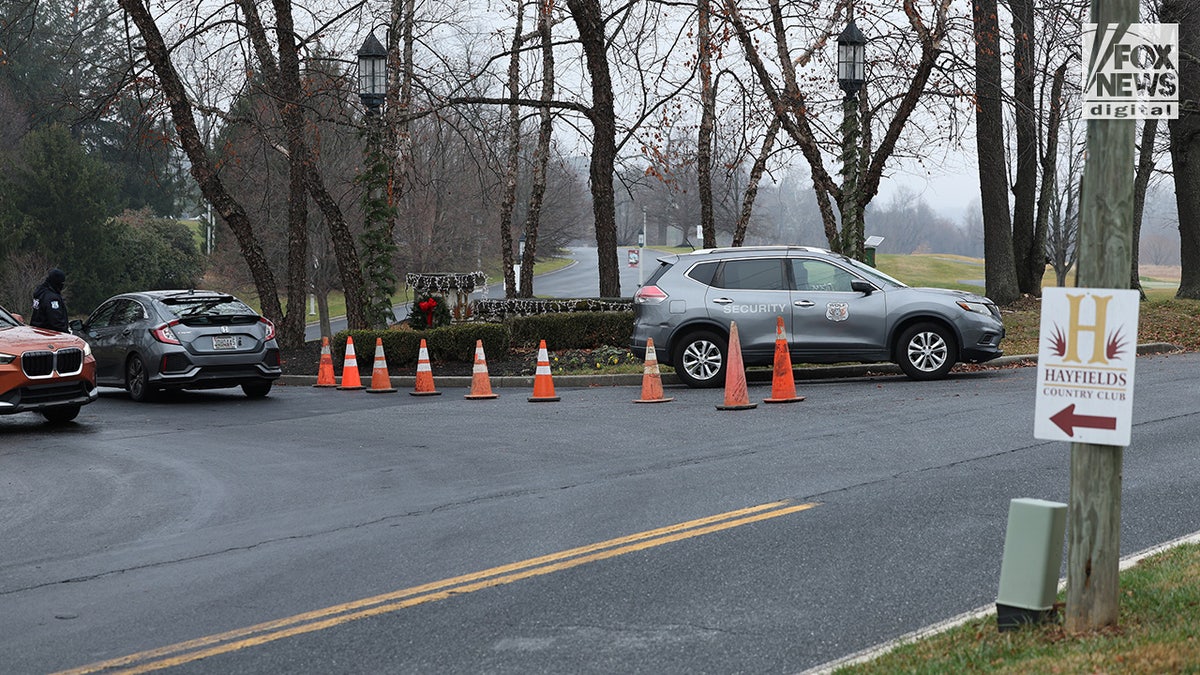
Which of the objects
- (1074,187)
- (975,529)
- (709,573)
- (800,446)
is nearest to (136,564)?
(709,573)

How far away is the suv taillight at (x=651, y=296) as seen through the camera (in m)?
17.3

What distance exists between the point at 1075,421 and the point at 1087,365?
0.74ft

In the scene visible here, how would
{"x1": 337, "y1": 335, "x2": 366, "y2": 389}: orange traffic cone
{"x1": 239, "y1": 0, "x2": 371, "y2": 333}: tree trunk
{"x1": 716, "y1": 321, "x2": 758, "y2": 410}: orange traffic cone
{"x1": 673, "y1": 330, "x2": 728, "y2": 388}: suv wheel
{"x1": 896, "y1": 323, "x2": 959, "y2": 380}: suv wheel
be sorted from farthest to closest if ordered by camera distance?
{"x1": 239, "y1": 0, "x2": 371, "y2": 333}: tree trunk, {"x1": 337, "y1": 335, "x2": 366, "y2": 389}: orange traffic cone, {"x1": 673, "y1": 330, "x2": 728, "y2": 388}: suv wheel, {"x1": 896, "y1": 323, "x2": 959, "y2": 380}: suv wheel, {"x1": 716, "y1": 321, "x2": 758, "y2": 410}: orange traffic cone

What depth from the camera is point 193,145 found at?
27.5 metres

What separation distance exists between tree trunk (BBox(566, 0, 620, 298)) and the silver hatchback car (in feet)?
27.9

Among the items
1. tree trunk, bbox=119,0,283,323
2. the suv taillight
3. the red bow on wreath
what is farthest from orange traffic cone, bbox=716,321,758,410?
tree trunk, bbox=119,0,283,323

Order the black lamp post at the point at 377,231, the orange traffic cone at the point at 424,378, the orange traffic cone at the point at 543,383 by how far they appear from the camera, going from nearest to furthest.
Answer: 1. the orange traffic cone at the point at 543,383
2. the orange traffic cone at the point at 424,378
3. the black lamp post at the point at 377,231

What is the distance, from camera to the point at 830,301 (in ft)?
56.4

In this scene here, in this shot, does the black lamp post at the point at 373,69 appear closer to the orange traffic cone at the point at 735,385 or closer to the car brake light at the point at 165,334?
the car brake light at the point at 165,334

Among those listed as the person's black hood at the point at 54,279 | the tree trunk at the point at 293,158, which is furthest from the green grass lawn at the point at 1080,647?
the tree trunk at the point at 293,158

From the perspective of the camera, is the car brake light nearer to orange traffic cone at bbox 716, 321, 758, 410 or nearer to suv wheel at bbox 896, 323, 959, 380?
orange traffic cone at bbox 716, 321, 758, 410

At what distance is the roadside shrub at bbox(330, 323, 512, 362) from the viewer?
21.8 meters

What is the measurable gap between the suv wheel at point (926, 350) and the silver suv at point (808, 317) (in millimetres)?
13

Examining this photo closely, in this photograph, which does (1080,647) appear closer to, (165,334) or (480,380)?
(480,380)
